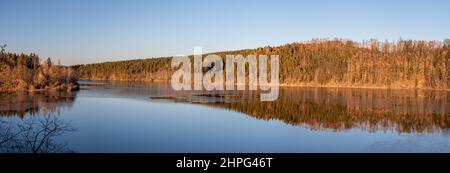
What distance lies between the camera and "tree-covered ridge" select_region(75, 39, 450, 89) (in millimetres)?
58406

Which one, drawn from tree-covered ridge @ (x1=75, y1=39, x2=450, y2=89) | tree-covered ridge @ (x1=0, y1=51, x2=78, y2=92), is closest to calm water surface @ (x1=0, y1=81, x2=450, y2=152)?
tree-covered ridge @ (x1=0, y1=51, x2=78, y2=92)

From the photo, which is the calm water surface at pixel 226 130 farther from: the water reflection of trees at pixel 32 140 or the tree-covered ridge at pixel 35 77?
the tree-covered ridge at pixel 35 77

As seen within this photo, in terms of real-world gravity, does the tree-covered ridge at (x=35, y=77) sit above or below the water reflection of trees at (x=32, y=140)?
above

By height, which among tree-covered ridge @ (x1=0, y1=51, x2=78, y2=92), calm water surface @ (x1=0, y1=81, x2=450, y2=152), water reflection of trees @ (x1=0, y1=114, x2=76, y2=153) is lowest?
calm water surface @ (x1=0, y1=81, x2=450, y2=152)

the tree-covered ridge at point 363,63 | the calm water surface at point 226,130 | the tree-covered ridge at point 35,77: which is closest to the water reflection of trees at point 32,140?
the calm water surface at point 226,130

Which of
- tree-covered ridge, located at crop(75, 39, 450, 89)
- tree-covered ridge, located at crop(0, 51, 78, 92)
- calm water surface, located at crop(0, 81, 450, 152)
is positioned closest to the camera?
calm water surface, located at crop(0, 81, 450, 152)

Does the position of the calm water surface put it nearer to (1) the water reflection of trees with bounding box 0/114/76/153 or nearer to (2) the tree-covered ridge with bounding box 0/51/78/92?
(1) the water reflection of trees with bounding box 0/114/76/153

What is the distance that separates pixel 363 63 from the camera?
67.0m

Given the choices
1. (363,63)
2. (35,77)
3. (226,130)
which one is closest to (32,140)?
(226,130)

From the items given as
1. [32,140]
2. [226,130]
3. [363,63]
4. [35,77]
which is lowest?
[226,130]

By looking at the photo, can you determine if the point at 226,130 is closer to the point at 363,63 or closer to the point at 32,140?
the point at 32,140

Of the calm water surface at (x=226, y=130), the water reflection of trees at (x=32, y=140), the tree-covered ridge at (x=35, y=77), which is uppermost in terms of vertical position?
the tree-covered ridge at (x=35, y=77)

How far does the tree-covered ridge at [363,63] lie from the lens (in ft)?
192
